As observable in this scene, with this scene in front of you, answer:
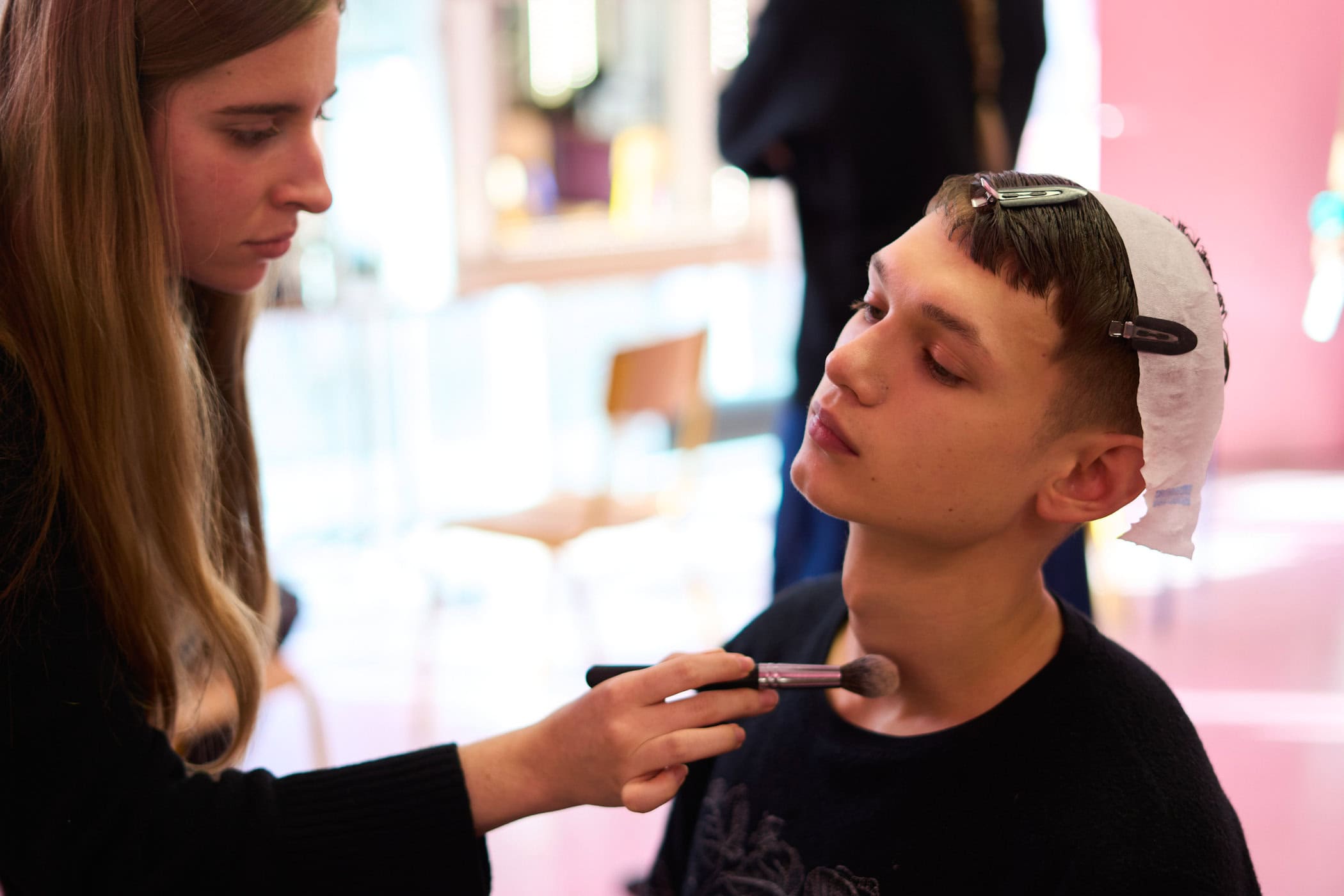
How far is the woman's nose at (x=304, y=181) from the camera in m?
0.96

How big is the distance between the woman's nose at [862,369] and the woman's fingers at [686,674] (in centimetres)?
19

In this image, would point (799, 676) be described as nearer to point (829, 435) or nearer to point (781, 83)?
point (829, 435)

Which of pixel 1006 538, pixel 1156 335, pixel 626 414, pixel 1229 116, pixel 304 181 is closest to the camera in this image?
pixel 1156 335

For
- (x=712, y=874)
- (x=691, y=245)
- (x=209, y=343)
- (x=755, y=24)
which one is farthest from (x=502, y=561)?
(x=712, y=874)

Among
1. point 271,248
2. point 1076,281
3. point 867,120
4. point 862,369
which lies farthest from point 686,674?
point 867,120

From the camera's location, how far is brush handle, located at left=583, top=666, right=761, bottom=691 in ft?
2.69

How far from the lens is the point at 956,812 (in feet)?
2.59

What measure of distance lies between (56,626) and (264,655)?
32 centimetres

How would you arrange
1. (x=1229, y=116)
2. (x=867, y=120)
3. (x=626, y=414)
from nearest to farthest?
(x=867, y=120) → (x=626, y=414) → (x=1229, y=116)

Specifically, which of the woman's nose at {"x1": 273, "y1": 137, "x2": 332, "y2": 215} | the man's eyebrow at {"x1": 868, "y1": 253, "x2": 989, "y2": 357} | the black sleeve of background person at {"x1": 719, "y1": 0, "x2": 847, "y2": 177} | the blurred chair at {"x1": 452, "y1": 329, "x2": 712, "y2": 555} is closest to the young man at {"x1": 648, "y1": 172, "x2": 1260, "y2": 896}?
the man's eyebrow at {"x1": 868, "y1": 253, "x2": 989, "y2": 357}

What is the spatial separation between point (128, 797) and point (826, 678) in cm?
49

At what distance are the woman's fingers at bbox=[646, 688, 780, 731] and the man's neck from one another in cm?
11

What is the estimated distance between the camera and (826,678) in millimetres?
811

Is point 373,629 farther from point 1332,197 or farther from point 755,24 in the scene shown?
point 1332,197
